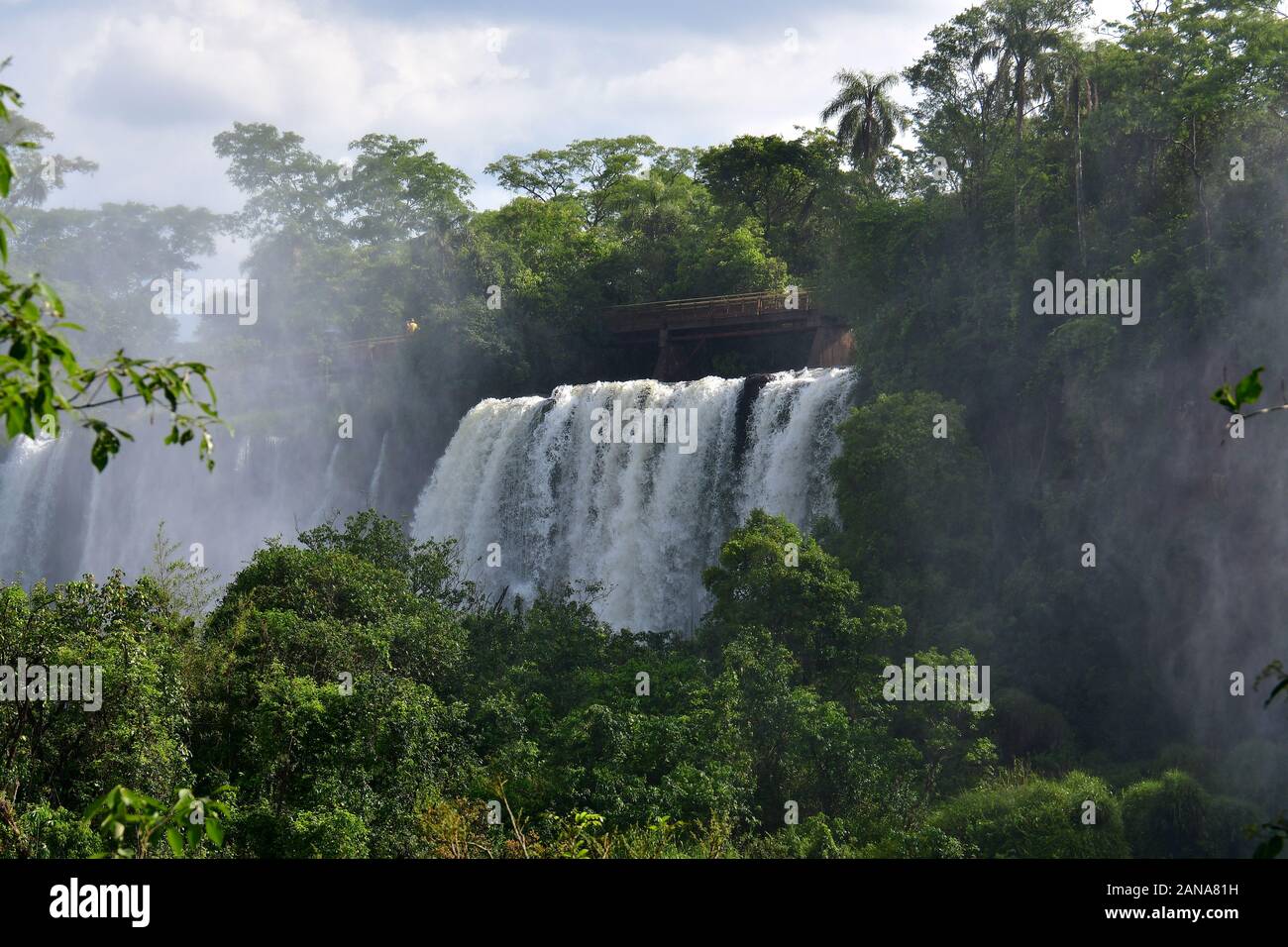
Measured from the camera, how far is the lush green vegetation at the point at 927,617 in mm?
17781

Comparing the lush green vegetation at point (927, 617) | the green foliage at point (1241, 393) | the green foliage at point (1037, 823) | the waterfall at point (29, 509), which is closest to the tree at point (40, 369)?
the green foliage at point (1241, 393)

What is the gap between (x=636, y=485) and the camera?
33406 millimetres

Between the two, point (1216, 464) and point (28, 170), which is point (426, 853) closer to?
point (1216, 464)

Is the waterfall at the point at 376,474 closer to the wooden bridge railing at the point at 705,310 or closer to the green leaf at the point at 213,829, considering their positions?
the wooden bridge railing at the point at 705,310

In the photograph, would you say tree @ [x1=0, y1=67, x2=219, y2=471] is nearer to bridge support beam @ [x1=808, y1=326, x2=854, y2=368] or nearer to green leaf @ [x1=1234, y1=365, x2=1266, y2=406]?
green leaf @ [x1=1234, y1=365, x2=1266, y2=406]

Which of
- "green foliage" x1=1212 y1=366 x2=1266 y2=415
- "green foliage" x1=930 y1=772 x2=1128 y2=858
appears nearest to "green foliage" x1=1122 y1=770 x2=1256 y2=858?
"green foliage" x1=930 y1=772 x2=1128 y2=858

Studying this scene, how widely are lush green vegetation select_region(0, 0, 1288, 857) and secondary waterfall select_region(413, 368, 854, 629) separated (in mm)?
1639

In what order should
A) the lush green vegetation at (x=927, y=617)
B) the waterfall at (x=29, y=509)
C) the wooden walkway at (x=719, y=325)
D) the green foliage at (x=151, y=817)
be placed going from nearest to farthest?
the green foliage at (x=151, y=817) → the lush green vegetation at (x=927, y=617) → the wooden walkway at (x=719, y=325) → the waterfall at (x=29, y=509)

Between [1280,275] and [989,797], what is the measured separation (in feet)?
38.6

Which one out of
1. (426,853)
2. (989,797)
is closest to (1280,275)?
(989,797)

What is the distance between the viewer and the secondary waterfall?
102 ft

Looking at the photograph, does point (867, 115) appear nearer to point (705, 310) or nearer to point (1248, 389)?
point (705, 310)

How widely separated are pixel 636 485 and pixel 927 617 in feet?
30.6

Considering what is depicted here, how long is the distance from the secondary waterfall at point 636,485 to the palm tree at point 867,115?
13469 mm
